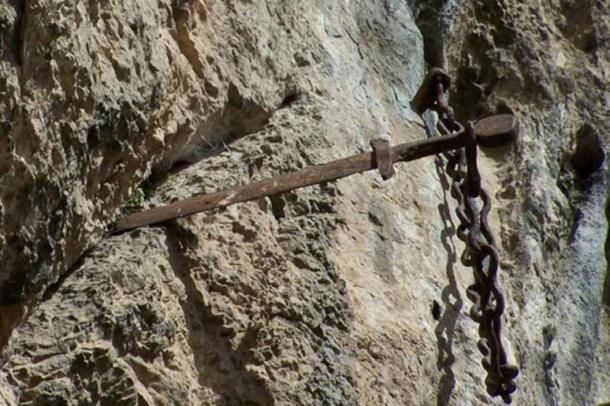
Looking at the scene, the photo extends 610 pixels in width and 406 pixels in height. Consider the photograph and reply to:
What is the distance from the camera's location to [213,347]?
2.34 m

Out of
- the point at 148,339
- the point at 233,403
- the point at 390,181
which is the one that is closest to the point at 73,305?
the point at 148,339

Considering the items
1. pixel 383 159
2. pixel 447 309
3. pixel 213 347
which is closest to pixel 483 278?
pixel 447 309

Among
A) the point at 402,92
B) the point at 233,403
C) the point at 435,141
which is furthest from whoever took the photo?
the point at 402,92

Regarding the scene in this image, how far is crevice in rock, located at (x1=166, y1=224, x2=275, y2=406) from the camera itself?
231cm

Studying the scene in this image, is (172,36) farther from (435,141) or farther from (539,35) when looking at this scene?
(539,35)

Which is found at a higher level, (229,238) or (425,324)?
(229,238)

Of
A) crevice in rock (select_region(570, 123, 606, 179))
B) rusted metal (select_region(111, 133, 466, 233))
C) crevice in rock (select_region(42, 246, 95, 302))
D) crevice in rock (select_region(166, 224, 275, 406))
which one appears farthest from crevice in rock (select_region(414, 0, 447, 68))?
crevice in rock (select_region(42, 246, 95, 302))

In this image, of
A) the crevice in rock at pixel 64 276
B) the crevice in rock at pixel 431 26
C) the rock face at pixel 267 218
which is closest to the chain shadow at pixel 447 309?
the rock face at pixel 267 218

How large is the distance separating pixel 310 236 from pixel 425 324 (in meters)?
0.31

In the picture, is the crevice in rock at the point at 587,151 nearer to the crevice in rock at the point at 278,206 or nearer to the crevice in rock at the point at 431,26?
the crevice in rock at the point at 431,26

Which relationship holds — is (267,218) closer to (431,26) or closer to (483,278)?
(483,278)

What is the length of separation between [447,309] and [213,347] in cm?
62

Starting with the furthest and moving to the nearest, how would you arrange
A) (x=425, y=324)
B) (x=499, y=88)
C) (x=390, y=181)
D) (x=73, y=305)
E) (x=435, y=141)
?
(x=499, y=88), (x=390, y=181), (x=425, y=324), (x=435, y=141), (x=73, y=305)

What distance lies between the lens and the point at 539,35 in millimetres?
3648
